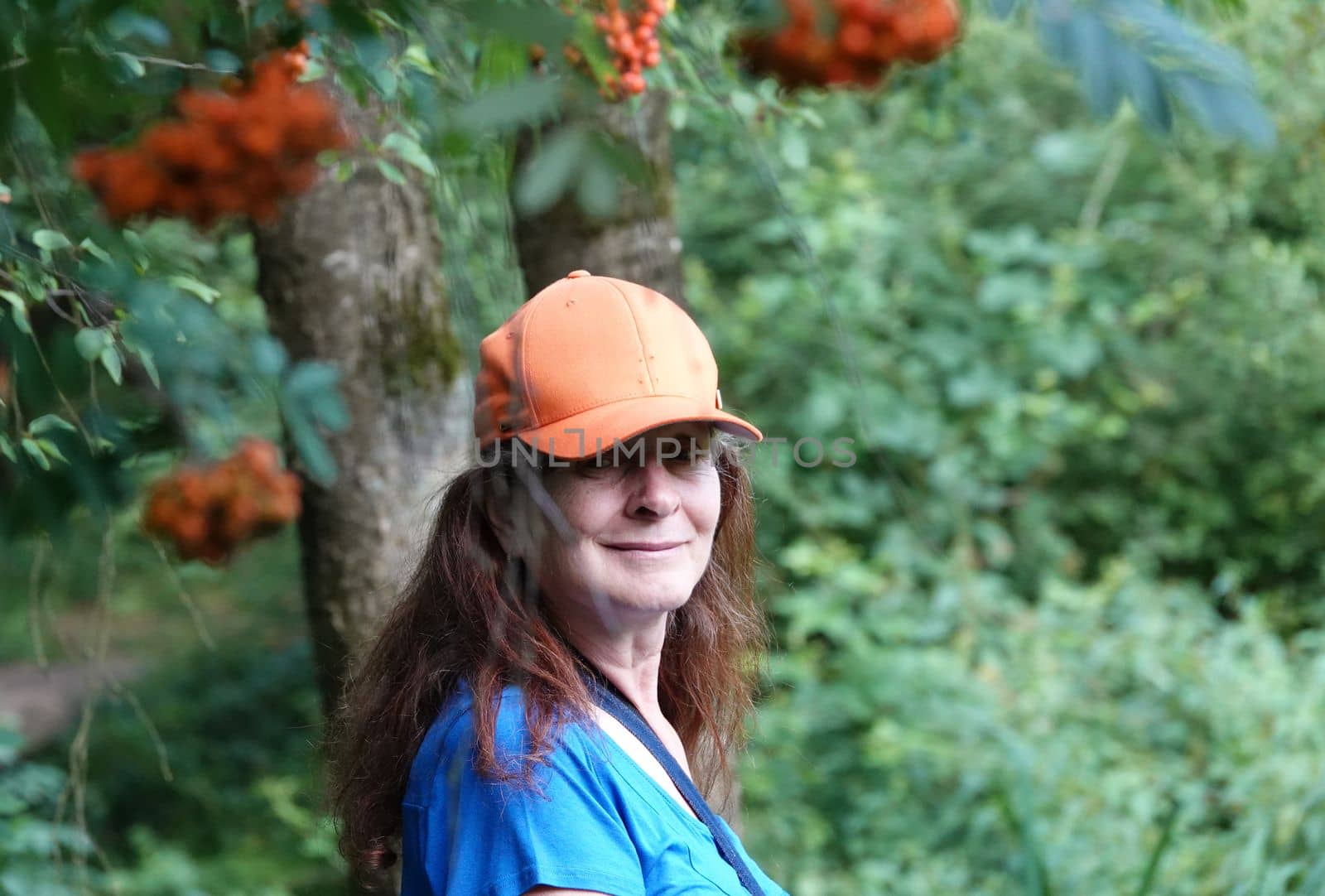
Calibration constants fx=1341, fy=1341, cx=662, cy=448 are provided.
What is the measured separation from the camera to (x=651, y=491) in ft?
4.95

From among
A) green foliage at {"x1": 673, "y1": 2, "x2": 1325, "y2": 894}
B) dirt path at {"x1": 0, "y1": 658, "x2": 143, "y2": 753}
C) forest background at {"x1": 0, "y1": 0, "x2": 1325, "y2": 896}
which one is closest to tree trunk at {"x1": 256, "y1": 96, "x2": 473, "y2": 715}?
forest background at {"x1": 0, "y1": 0, "x2": 1325, "y2": 896}

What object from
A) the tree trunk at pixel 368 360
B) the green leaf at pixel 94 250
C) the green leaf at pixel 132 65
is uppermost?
the green leaf at pixel 132 65

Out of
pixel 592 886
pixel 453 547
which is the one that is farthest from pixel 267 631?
pixel 592 886

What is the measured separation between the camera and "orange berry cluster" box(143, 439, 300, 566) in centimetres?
102

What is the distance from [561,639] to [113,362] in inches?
24.3

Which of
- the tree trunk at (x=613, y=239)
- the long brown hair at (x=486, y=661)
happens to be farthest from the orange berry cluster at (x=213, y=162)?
the tree trunk at (x=613, y=239)

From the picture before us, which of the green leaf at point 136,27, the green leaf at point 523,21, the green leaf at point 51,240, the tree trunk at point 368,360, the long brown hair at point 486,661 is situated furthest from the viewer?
the tree trunk at point 368,360

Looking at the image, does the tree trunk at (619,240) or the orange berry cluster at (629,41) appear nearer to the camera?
the orange berry cluster at (629,41)

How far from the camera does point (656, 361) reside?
57.8 inches

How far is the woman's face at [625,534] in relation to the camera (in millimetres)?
1493

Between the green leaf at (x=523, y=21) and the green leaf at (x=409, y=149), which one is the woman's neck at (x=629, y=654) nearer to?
the green leaf at (x=409, y=149)

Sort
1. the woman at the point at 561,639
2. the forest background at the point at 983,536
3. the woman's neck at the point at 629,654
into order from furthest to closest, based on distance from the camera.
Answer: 1. the forest background at the point at 983,536
2. the woman's neck at the point at 629,654
3. the woman at the point at 561,639

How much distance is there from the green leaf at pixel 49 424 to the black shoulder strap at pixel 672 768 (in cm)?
61

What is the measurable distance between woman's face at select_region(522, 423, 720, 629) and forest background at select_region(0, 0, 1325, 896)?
1.66 metres
